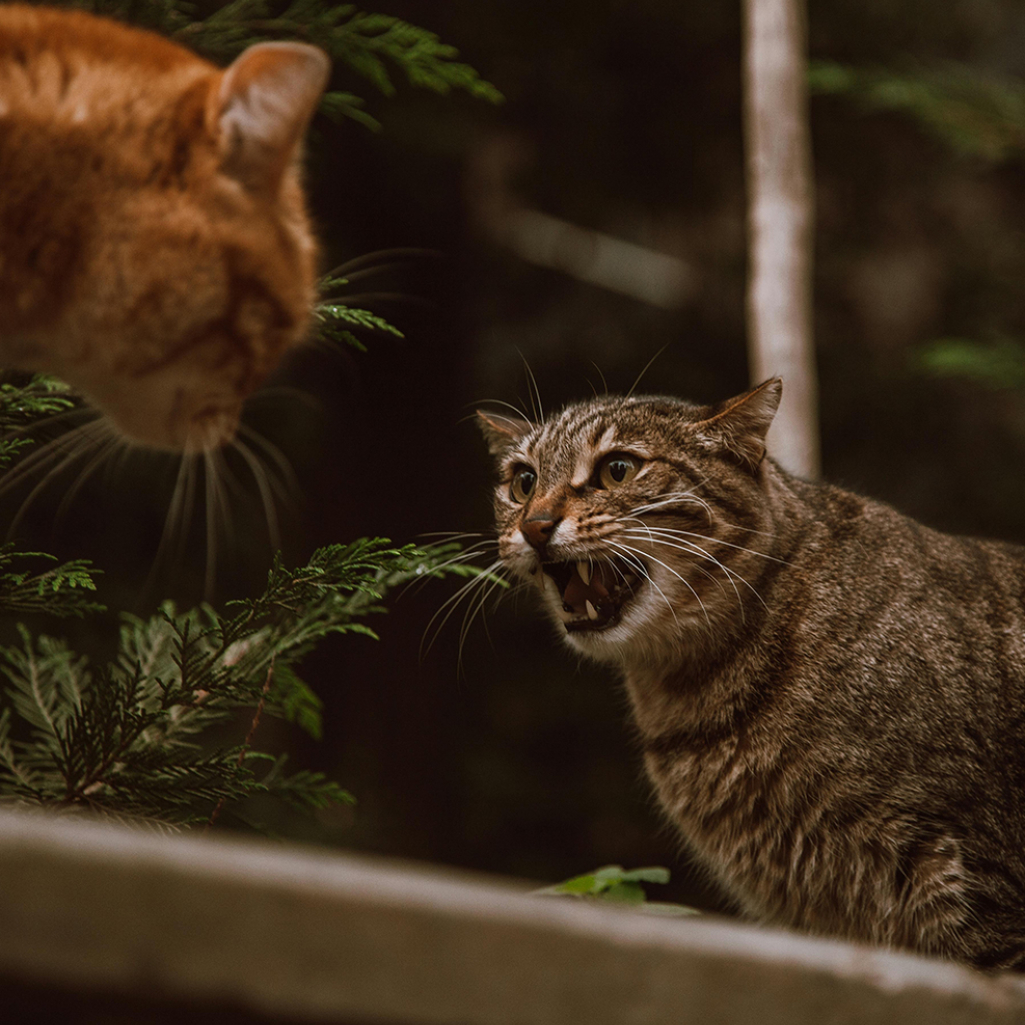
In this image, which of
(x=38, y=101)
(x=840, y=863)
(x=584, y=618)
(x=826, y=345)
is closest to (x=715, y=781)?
(x=840, y=863)

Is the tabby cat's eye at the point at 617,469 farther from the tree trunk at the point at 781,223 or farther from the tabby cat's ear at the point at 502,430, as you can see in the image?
the tree trunk at the point at 781,223

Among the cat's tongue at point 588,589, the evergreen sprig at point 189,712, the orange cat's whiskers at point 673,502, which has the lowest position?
the evergreen sprig at point 189,712

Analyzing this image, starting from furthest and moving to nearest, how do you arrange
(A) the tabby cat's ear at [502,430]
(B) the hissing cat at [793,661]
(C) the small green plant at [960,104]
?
(C) the small green plant at [960,104], (A) the tabby cat's ear at [502,430], (B) the hissing cat at [793,661]

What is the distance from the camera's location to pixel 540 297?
5.27m

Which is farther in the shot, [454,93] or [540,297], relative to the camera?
[540,297]

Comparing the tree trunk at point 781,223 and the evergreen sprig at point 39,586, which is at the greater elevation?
the tree trunk at point 781,223

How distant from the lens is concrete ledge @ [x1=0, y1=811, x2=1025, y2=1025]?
68cm

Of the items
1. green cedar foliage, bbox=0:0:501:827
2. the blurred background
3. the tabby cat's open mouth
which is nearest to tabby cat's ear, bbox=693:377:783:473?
the tabby cat's open mouth

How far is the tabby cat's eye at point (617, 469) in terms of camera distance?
1909 mm

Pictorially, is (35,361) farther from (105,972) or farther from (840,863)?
(840,863)

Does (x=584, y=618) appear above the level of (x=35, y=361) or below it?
below

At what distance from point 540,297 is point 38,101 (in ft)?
13.2

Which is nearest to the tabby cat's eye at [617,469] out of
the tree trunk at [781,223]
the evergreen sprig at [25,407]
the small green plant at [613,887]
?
the small green plant at [613,887]

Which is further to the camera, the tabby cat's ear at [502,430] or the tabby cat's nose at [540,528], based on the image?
the tabby cat's ear at [502,430]
